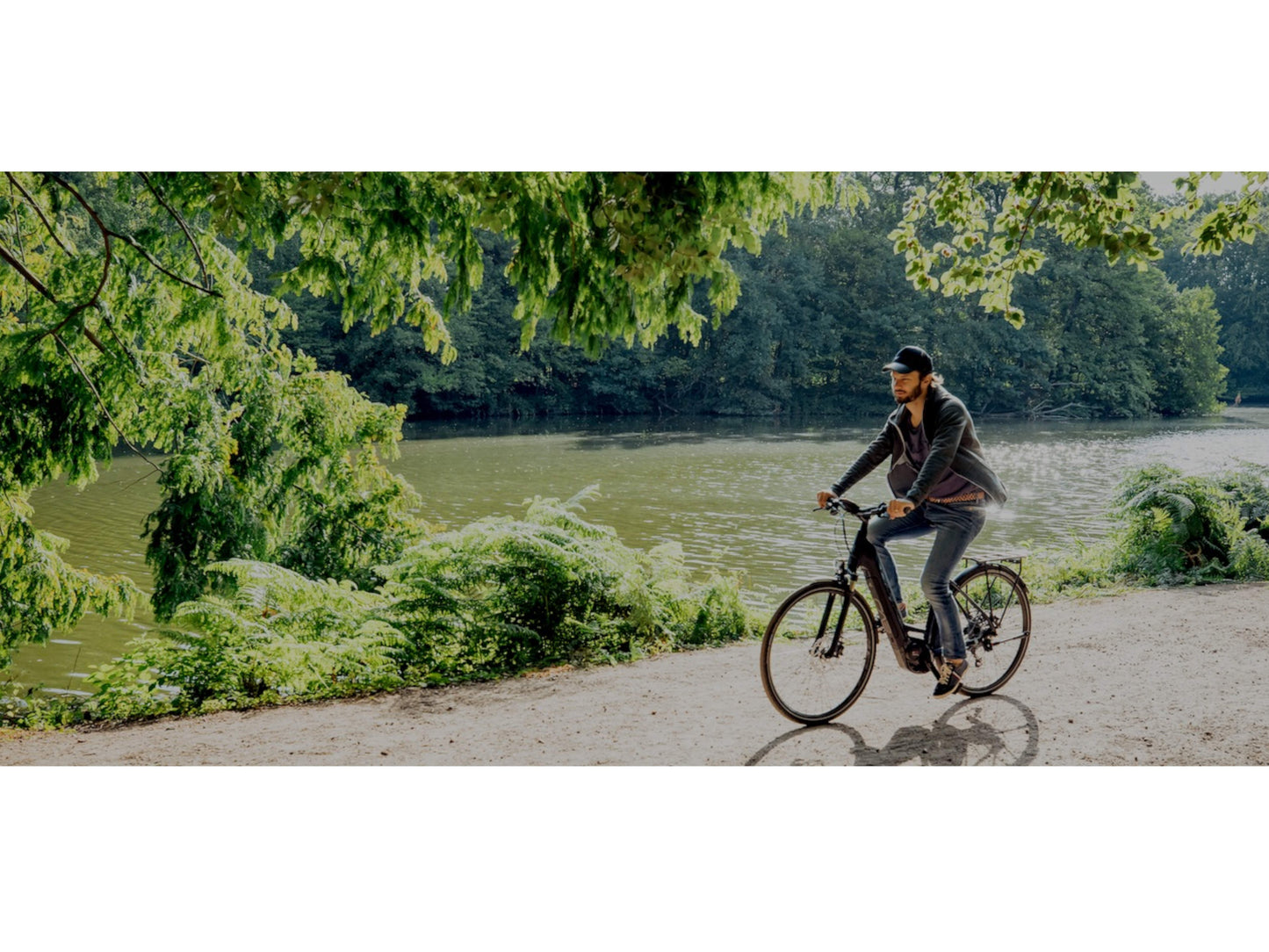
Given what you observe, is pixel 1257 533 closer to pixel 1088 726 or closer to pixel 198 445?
pixel 1088 726

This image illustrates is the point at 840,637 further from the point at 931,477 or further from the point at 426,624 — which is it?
the point at 426,624

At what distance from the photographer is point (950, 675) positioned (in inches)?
165

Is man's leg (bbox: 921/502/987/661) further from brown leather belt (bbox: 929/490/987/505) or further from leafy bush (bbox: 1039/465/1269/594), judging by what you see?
leafy bush (bbox: 1039/465/1269/594)

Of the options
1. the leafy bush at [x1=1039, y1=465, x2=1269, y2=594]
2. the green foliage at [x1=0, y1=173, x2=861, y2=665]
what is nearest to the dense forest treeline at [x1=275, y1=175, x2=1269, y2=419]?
the green foliage at [x1=0, y1=173, x2=861, y2=665]

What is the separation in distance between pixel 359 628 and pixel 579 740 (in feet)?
5.32

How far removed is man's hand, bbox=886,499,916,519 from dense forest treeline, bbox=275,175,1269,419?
6.20ft

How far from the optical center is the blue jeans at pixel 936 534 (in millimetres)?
3943

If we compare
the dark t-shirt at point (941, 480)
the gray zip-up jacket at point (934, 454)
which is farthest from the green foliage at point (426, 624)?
the dark t-shirt at point (941, 480)

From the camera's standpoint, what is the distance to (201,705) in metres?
4.78

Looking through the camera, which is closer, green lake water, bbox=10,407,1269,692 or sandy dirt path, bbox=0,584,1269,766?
sandy dirt path, bbox=0,584,1269,766

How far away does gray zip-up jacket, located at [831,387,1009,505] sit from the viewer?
383 cm

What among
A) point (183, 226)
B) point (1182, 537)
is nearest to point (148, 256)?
point (183, 226)

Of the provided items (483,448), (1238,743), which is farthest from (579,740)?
(483,448)

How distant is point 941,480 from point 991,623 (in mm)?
925
